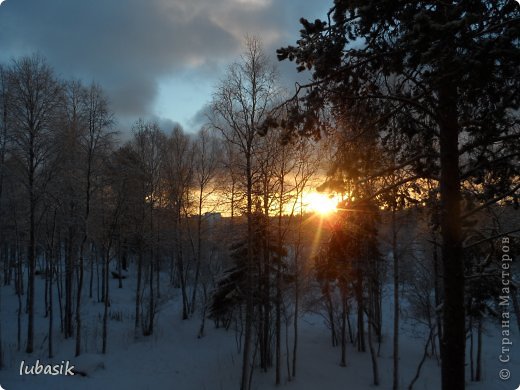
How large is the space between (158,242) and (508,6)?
23858mm

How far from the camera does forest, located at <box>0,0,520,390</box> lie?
4973 millimetres

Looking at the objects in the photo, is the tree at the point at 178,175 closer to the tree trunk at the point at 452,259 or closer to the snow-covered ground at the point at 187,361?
the snow-covered ground at the point at 187,361

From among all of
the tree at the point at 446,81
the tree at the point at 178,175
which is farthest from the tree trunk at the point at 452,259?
the tree at the point at 178,175

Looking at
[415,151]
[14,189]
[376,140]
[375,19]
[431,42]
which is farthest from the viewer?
[14,189]

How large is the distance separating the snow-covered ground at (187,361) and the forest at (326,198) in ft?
0.86

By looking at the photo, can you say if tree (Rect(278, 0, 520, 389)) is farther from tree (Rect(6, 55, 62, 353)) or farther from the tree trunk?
tree (Rect(6, 55, 62, 353))

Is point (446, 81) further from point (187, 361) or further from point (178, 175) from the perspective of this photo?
point (178, 175)

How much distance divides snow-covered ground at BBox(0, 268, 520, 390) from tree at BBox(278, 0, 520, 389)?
14.8 metres

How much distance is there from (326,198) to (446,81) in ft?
9.29

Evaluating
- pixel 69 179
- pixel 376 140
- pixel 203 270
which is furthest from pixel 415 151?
pixel 203 270

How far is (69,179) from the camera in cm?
1841

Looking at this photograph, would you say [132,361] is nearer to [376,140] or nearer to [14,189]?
[14,189]

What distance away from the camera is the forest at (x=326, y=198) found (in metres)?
4.97

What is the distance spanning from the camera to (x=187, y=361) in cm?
1988
